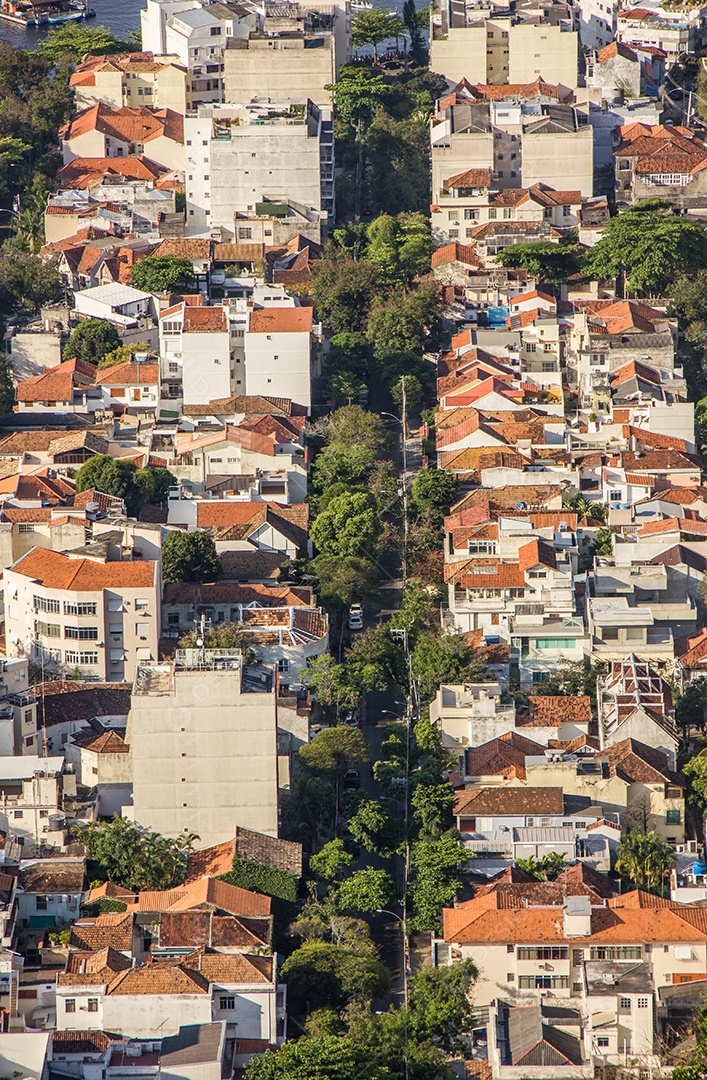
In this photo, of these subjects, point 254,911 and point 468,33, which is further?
point 468,33

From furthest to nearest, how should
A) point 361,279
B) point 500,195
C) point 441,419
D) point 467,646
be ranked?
point 500,195 → point 361,279 → point 441,419 → point 467,646

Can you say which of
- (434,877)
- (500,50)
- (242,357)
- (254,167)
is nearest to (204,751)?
(434,877)

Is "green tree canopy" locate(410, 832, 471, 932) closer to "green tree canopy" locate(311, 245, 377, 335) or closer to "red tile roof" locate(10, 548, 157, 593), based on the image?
"red tile roof" locate(10, 548, 157, 593)

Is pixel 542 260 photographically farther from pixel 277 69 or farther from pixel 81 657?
pixel 81 657

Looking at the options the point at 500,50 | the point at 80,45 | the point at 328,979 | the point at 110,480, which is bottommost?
the point at 328,979

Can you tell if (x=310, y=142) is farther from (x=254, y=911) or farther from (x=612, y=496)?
(x=254, y=911)

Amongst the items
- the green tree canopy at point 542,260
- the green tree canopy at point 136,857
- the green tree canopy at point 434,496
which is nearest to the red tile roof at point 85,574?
the green tree canopy at point 136,857

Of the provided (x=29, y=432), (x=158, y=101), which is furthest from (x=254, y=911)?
(x=158, y=101)
